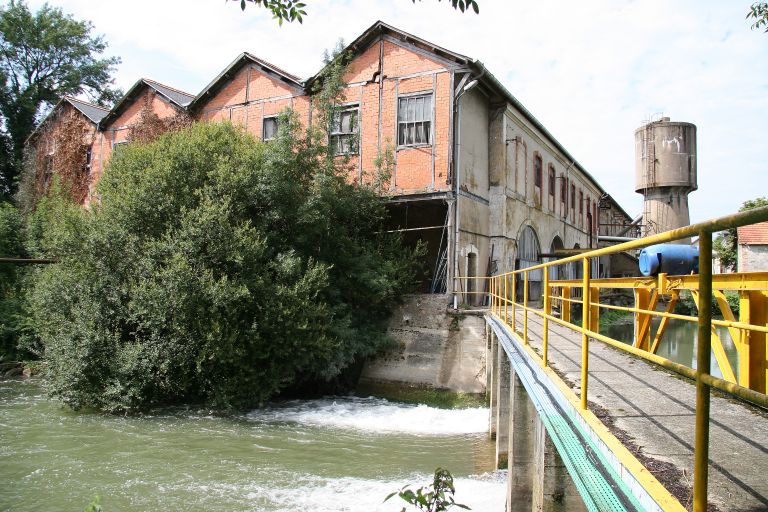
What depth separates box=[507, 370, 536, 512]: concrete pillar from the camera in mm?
Result: 6676

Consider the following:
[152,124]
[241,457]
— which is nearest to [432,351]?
A: [241,457]

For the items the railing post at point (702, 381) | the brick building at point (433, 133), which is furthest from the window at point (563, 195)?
the railing post at point (702, 381)

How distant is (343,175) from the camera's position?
54.9 feet

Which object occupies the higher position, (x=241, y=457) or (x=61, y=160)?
(x=61, y=160)

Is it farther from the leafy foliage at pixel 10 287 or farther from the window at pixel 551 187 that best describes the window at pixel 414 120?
the leafy foliage at pixel 10 287

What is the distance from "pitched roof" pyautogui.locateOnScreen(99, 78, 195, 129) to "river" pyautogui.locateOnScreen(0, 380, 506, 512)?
13.1 meters

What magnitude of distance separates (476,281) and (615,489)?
51.3ft

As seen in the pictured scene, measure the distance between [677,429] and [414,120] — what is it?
1530 cm

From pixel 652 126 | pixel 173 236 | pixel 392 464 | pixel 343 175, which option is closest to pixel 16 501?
pixel 392 464

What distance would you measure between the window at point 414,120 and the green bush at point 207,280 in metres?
3.12

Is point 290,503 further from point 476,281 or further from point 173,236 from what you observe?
point 476,281

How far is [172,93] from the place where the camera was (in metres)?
23.8

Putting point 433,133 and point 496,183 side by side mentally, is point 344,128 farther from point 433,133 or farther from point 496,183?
point 496,183

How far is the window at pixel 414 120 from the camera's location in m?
17.5
